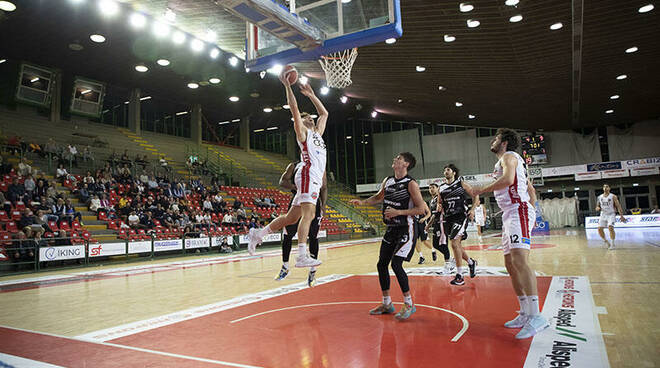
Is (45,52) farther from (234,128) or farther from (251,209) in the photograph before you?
(234,128)

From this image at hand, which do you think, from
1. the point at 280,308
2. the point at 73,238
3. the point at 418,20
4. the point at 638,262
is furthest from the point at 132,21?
the point at 638,262

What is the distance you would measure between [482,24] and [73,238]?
12.7 metres

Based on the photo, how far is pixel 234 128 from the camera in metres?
29.5

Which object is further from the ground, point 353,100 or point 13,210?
point 353,100

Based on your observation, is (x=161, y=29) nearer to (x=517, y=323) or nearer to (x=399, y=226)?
(x=399, y=226)

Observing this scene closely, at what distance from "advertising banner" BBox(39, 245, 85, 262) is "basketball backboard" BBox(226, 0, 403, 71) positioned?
8.87 meters

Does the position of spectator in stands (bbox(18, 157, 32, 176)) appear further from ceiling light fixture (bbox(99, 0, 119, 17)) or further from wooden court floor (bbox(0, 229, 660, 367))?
ceiling light fixture (bbox(99, 0, 119, 17))

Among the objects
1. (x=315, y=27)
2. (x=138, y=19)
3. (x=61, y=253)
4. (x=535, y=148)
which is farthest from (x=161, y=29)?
(x=535, y=148)

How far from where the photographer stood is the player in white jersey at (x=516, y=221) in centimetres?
375

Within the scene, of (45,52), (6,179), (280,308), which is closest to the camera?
(280,308)

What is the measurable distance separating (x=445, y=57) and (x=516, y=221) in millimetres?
10242

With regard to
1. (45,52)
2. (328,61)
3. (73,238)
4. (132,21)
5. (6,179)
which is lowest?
(73,238)

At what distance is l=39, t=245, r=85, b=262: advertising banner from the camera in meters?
11.0

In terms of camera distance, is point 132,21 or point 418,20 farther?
point 132,21
